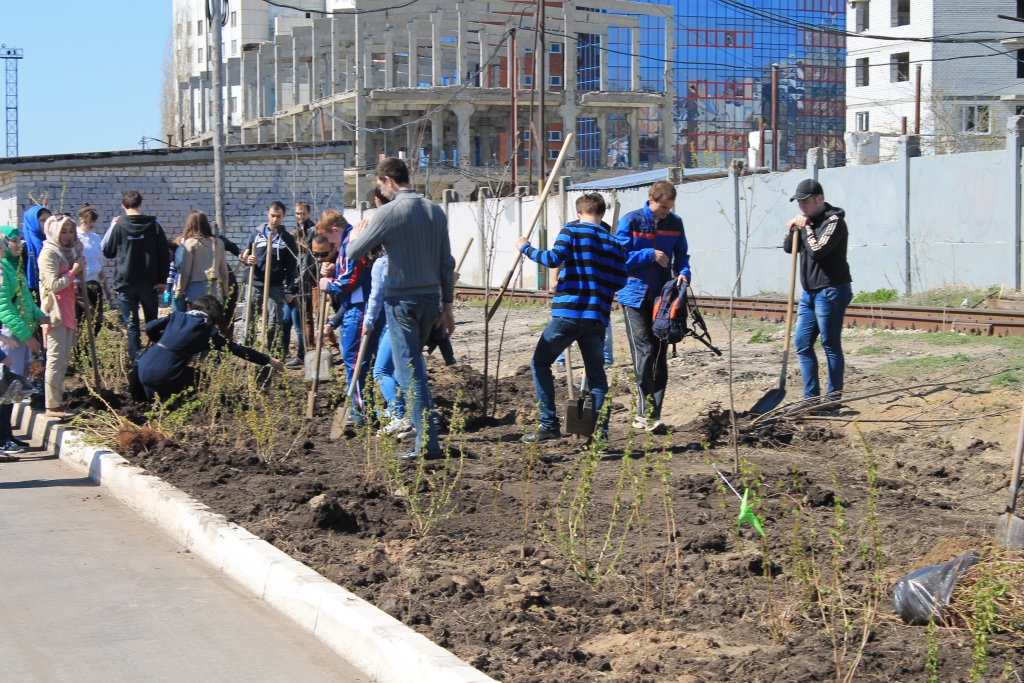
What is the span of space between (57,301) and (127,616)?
5.26m

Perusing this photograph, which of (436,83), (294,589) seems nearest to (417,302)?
(294,589)

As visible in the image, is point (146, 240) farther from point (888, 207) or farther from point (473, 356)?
point (888, 207)

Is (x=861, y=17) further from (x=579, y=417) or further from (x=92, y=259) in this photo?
(x=579, y=417)

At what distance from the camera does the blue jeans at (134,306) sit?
36.6ft

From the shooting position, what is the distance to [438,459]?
730cm

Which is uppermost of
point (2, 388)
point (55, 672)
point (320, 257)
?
point (320, 257)

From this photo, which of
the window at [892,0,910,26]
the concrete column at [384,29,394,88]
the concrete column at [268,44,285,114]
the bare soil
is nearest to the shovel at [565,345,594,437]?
the bare soil

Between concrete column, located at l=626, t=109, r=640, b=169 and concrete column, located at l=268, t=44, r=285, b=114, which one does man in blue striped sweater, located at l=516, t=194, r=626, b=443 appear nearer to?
concrete column, located at l=626, t=109, r=640, b=169

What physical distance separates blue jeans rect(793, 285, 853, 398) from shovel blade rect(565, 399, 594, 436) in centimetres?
178

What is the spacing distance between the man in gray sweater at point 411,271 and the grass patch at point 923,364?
4841 millimetres

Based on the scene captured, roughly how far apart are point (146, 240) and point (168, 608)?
680cm

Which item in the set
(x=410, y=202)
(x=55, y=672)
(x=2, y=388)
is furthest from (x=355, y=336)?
(x=55, y=672)

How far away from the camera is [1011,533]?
4660 millimetres

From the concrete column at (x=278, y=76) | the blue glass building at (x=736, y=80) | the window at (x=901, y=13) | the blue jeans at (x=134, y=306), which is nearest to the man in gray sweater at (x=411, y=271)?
the blue jeans at (x=134, y=306)
